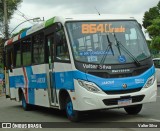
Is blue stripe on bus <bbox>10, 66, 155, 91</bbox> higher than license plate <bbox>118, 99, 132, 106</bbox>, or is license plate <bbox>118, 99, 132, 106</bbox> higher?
blue stripe on bus <bbox>10, 66, 155, 91</bbox>

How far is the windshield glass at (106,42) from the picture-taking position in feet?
35.8

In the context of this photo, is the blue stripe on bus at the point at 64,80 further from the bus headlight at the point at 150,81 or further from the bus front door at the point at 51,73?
the bus headlight at the point at 150,81

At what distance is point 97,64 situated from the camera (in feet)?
35.2

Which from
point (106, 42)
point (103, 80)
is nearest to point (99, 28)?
point (106, 42)

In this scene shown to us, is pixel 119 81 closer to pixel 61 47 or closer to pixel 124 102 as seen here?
pixel 124 102

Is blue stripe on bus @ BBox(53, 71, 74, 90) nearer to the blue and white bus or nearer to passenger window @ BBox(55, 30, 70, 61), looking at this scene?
the blue and white bus

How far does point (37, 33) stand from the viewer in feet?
46.0

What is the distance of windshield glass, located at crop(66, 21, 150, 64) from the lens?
10922 mm

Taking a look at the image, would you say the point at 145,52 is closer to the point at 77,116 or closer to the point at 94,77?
the point at 94,77

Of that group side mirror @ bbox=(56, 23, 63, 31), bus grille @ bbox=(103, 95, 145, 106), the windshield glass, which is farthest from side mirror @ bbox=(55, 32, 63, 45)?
bus grille @ bbox=(103, 95, 145, 106)

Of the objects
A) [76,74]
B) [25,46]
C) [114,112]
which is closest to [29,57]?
[25,46]

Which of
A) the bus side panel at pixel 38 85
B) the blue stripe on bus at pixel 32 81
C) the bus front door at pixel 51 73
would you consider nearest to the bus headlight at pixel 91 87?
the bus front door at pixel 51 73

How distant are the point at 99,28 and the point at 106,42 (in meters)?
0.45

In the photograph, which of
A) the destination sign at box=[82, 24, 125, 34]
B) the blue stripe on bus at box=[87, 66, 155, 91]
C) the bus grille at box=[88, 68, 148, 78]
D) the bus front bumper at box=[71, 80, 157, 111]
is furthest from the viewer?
the destination sign at box=[82, 24, 125, 34]
